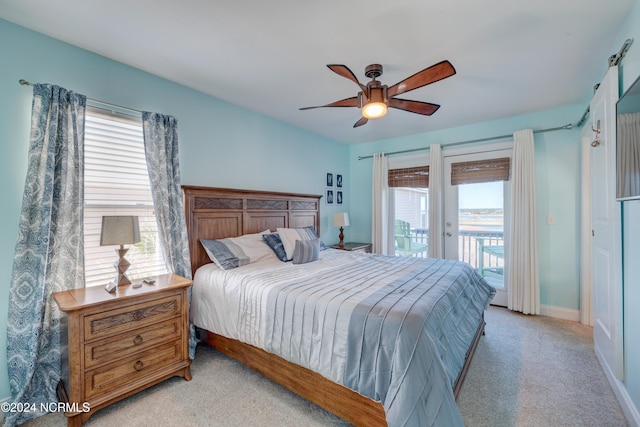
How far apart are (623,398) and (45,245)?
13.0ft

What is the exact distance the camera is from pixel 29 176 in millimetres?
1831

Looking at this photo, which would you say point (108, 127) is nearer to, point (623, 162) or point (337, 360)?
point (337, 360)

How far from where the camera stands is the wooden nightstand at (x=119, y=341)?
168 cm

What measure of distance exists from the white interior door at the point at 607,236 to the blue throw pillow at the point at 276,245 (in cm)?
268

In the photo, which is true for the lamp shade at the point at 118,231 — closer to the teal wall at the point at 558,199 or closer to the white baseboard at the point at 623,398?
the white baseboard at the point at 623,398

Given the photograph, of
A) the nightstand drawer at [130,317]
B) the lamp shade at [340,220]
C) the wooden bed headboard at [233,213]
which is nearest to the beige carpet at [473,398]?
the nightstand drawer at [130,317]

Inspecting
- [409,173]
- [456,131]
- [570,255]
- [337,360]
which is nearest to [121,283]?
[337,360]

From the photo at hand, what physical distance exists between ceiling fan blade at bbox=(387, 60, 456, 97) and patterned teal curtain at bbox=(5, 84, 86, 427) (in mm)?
2390

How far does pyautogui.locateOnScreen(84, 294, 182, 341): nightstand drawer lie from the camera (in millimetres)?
1740

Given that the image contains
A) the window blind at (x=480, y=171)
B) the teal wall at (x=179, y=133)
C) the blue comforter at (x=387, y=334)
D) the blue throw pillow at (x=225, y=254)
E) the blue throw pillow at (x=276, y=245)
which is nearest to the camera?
the blue comforter at (x=387, y=334)

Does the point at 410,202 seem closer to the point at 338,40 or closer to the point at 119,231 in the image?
the point at 338,40

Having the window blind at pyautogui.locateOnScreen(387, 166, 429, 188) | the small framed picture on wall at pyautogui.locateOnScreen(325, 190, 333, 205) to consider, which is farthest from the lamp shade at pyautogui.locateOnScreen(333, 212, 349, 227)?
the window blind at pyautogui.locateOnScreen(387, 166, 429, 188)

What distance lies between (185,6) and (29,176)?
1518 millimetres

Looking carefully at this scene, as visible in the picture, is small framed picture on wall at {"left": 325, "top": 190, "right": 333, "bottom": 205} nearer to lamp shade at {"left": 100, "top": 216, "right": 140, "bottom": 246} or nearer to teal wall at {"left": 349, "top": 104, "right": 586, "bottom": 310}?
teal wall at {"left": 349, "top": 104, "right": 586, "bottom": 310}
